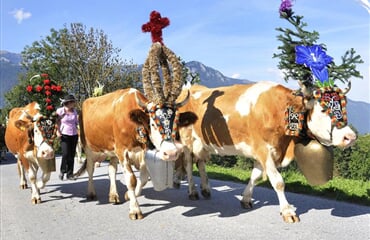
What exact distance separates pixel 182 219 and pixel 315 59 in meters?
3.03

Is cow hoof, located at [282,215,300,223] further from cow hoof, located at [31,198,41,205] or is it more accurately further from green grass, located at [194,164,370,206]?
cow hoof, located at [31,198,41,205]

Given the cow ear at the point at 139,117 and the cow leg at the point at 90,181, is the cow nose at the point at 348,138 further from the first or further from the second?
the cow leg at the point at 90,181

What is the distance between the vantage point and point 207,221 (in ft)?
19.2

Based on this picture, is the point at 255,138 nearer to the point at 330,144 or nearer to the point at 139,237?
the point at 330,144

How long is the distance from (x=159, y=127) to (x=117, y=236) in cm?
160

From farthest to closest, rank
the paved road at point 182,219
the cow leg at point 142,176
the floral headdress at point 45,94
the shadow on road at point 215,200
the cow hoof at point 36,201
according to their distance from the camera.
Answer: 1. the cow hoof at point 36,201
2. the floral headdress at point 45,94
3. the cow leg at point 142,176
4. the shadow on road at point 215,200
5. the paved road at point 182,219

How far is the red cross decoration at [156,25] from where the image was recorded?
6.58 m

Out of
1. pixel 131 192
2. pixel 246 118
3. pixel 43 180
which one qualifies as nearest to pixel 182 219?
pixel 131 192

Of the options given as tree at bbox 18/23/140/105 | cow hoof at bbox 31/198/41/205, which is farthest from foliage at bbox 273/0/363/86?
tree at bbox 18/23/140/105

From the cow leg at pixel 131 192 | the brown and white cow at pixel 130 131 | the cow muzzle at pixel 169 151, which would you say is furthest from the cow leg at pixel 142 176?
the cow muzzle at pixel 169 151

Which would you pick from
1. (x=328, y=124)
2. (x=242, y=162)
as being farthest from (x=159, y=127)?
(x=242, y=162)

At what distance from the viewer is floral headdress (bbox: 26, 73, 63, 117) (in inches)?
306

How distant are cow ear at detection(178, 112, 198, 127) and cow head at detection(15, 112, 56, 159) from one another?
8.57ft

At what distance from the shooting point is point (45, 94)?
7.90 meters
